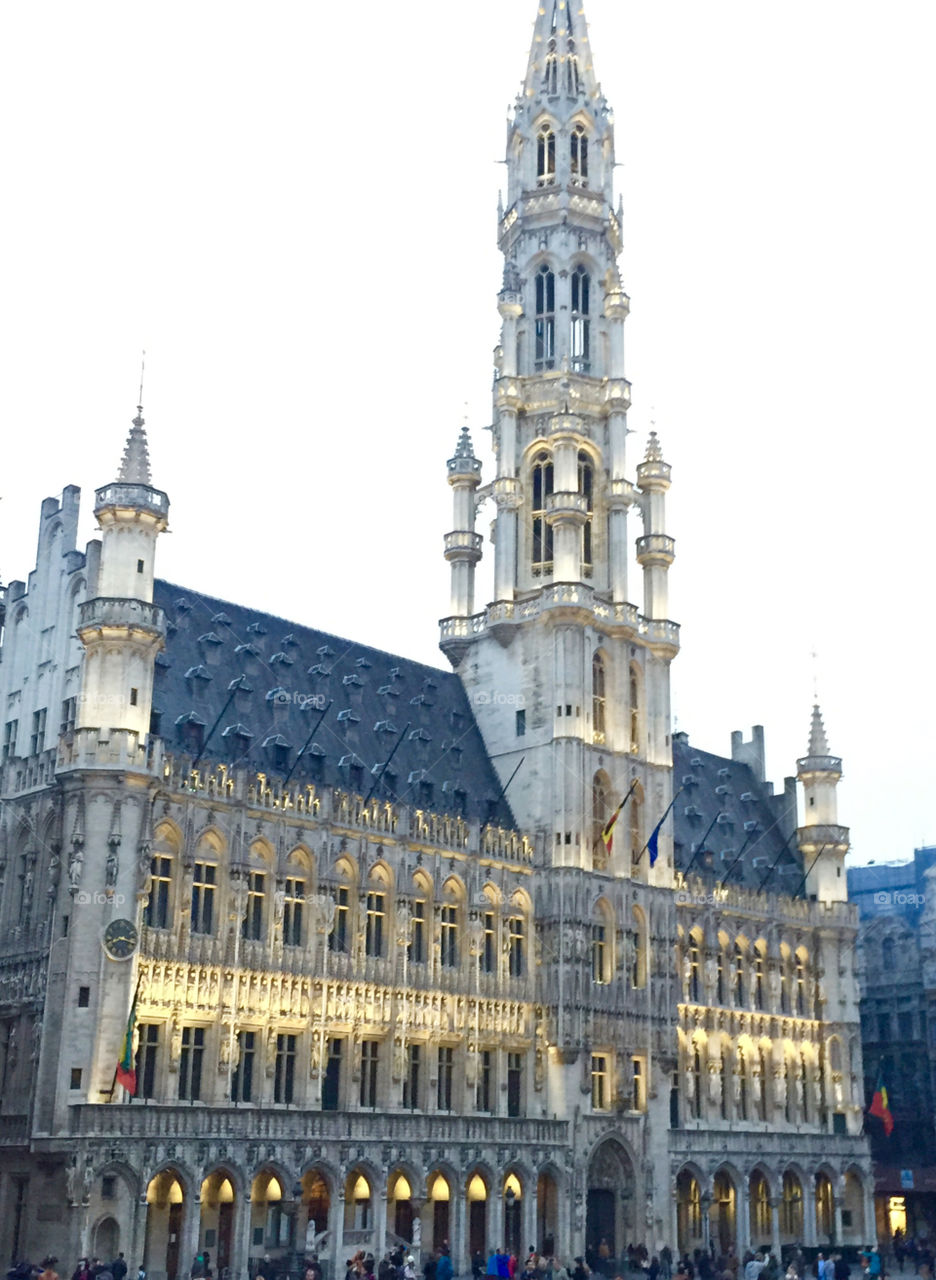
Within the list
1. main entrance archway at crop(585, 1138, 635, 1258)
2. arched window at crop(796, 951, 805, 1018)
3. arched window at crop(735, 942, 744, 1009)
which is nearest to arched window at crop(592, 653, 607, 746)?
arched window at crop(735, 942, 744, 1009)

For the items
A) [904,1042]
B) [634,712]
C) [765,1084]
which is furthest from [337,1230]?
[904,1042]

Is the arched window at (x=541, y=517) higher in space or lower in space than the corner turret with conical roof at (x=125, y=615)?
higher

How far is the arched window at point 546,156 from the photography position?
88000 mm

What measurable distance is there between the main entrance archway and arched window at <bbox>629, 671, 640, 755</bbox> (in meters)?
19.2

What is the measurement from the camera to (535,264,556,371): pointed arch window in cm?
8500

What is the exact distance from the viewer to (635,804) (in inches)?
3088

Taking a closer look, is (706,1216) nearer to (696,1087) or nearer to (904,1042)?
(696,1087)

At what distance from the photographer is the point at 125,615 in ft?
190

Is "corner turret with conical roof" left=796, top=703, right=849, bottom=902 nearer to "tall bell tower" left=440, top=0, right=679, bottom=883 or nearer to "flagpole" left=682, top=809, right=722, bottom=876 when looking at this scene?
"flagpole" left=682, top=809, right=722, bottom=876

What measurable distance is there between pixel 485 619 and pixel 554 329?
16557mm

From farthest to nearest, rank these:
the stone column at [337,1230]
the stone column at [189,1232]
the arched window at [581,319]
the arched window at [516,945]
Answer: the arched window at [581,319]
the arched window at [516,945]
the stone column at [337,1230]
the stone column at [189,1232]

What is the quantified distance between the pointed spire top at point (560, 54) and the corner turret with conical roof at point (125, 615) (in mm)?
40718

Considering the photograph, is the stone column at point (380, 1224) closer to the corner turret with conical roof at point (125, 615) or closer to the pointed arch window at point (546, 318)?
the corner turret with conical roof at point (125, 615)
